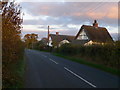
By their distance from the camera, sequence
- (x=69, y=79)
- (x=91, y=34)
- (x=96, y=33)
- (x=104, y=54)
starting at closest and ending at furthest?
(x=69, y=79) → (x=104, y=54) → (x=91, y=34) → (x=96, y=33)

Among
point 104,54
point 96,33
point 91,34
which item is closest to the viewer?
point 104,54

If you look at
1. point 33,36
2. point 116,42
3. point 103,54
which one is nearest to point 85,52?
point 103,54

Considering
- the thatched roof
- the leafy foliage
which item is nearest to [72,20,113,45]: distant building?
the thatched roof

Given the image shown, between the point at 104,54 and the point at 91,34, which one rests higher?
the point at 91,34

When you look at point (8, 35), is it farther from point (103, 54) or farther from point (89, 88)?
point (103, 54)

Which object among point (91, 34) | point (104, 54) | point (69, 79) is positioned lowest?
point (69, 79)

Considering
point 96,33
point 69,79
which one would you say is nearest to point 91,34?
point 96,33

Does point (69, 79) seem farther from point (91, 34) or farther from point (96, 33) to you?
point (96, 33)

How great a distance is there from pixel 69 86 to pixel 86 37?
43.4m

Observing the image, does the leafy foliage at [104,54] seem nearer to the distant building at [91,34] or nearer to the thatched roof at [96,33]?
the distant building at [91,34]

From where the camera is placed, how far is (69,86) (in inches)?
385

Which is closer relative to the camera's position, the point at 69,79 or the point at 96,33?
the point at 69,79

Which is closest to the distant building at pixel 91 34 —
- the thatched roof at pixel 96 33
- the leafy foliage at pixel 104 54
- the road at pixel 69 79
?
the thatched roof at pixel 96 33

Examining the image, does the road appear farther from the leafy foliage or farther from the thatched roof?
the thatched roof
